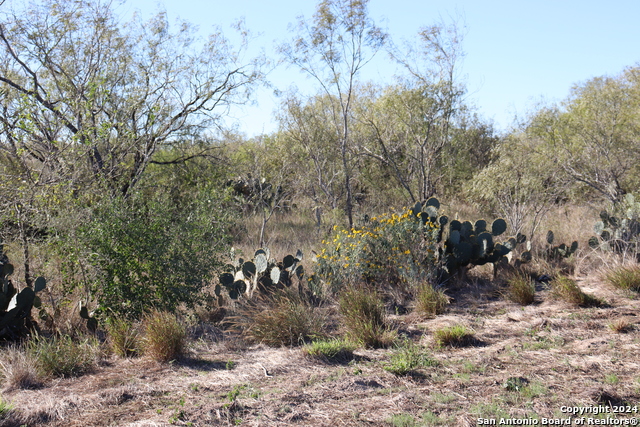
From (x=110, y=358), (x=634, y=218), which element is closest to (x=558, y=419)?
(x=110, y=358)

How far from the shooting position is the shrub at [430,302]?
22.2 ft

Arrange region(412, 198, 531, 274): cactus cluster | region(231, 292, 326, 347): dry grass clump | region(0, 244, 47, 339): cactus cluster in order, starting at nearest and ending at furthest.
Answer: region(231, 292, 326, 347): dry grass clump → region(0, 244, 47, 339): cactus cluster → region(412, 198, 531, 274): cactus cluster

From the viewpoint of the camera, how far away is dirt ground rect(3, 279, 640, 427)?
12.9 feet

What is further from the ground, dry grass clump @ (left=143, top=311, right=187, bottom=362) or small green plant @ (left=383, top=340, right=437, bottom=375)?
dry grass clump @ (left=143, top=311, right=187, bottom=362)

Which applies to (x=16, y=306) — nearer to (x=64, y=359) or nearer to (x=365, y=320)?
(x=64, y=359)

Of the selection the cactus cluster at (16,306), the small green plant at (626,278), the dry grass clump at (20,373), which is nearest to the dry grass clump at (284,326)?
the dry grass clump at (20,373)

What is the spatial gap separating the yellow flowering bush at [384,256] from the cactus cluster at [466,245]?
303 mm

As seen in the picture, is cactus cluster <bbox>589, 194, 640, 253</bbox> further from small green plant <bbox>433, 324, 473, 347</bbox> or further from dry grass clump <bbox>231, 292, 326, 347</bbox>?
dry grass clump <bbox>231, 292, 326, 347</bbox>

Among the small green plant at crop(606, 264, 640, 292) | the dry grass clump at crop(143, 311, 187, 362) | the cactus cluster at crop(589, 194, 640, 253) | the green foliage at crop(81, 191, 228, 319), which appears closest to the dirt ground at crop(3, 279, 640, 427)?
the dry grass clump at crop(143, 311, 187, 362)

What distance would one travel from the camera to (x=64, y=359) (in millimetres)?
5164

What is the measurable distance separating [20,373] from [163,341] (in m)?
1.20

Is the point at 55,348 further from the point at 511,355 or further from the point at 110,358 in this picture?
the point at 511,355

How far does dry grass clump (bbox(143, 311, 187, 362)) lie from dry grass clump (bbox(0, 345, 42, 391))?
97cm

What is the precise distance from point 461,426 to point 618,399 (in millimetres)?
1216
